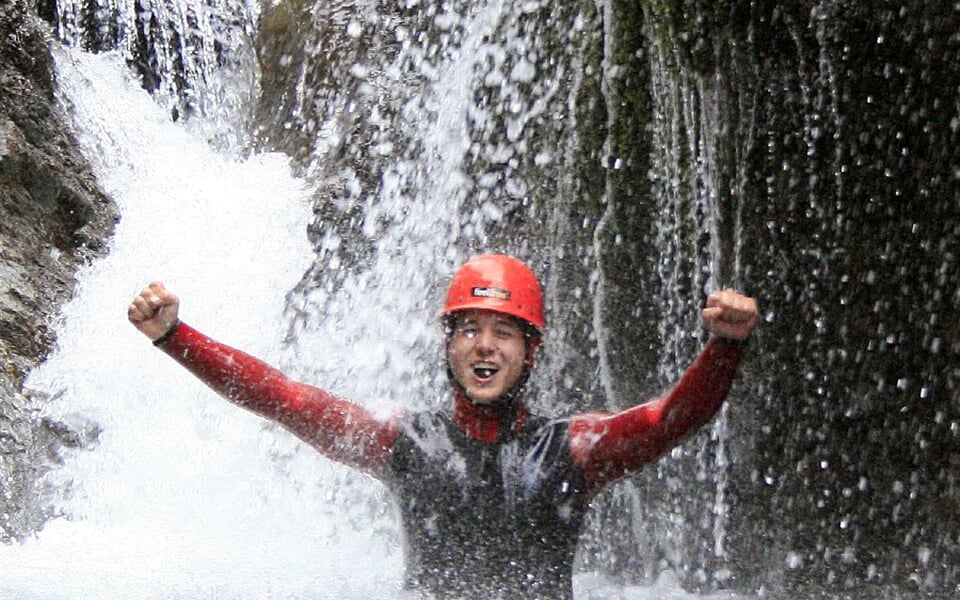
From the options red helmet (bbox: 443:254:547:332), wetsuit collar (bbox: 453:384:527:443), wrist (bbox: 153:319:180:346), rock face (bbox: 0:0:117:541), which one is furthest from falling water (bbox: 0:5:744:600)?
wrist (bbox: 153:319:180:346)

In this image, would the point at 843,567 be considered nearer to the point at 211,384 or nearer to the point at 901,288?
the point at 901,288

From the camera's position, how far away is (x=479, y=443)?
286cm

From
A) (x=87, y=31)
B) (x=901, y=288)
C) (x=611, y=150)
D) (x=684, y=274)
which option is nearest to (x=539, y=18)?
(x=611, y=150)

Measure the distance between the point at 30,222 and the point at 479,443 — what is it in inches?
186

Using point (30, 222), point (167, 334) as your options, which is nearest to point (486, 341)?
point (167, 334)

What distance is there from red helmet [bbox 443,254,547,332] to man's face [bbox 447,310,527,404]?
0.10ft

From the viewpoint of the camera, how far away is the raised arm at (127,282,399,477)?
9.18ft

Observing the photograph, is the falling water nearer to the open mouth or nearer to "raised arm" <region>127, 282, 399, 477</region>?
"raised arm" <region>127, 282, 399, 477</region>

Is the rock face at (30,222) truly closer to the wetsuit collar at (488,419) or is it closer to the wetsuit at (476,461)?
the wetsuit at (476,461)

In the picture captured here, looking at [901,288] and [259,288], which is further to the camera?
[259,288]

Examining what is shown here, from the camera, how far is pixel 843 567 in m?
4.33

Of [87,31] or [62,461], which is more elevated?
[87,31]

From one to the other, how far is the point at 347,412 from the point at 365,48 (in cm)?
543

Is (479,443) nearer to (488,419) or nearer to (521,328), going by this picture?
(488,419)
